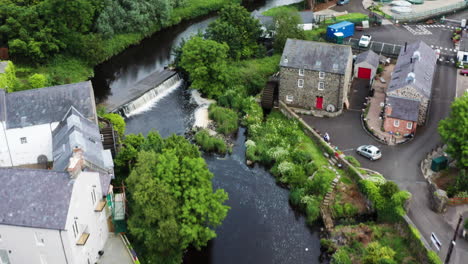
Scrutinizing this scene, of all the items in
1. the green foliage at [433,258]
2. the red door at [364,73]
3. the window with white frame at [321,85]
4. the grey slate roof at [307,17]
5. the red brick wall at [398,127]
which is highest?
the grey slate roof at [307,17]

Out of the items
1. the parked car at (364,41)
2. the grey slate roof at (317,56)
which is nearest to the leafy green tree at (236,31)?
the grey slate roof at (317,56)

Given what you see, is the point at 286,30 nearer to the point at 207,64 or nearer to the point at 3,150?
the point at 207,64

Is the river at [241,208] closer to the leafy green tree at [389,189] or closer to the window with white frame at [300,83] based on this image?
the leafy green tree at [389,189]

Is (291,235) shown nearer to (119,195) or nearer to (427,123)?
(119,195)

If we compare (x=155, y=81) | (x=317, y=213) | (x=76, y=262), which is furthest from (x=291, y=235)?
(x=155, y=81)

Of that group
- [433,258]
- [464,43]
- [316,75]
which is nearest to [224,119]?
[316,75]

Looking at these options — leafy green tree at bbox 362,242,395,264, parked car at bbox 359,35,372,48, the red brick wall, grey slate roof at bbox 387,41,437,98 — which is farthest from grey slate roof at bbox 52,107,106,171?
parked car at bbox 359,35,372,48
